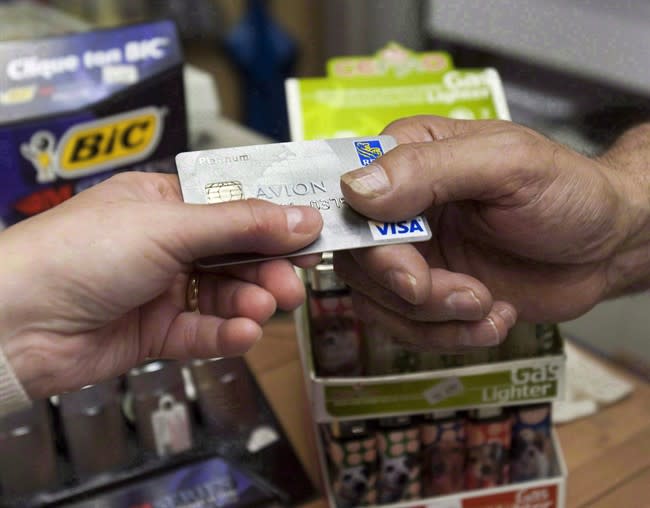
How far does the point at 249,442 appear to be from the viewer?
0.94m

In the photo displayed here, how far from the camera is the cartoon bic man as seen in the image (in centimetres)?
93

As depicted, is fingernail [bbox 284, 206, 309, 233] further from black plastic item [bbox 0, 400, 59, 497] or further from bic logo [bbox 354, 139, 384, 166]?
black plastic item [bbox 0, 400, 59, 497]

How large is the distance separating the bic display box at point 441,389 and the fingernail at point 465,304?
3.8 inches

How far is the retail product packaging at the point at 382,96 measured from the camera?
0.91 m

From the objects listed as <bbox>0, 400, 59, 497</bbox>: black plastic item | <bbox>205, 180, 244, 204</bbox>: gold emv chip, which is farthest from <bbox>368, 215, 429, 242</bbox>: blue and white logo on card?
<bbox>0, 400, 59, 497</bbox>: black plastic item

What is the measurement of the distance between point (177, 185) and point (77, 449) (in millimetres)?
374

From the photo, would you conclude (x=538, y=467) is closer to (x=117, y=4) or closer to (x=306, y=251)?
(x=306, y=251)

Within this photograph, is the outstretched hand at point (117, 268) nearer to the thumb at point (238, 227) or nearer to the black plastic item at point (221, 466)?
the thumb at point (238, 227)

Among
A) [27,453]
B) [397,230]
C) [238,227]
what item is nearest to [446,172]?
[397,230]

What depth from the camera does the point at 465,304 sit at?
0.69 meters

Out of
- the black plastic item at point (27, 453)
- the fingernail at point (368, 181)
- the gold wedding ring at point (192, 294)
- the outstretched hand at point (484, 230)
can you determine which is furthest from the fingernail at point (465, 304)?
the black plastic item at point (27, 453)

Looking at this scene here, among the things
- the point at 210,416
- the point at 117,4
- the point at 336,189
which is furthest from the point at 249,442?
the point at 117,4

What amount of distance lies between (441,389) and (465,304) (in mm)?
138

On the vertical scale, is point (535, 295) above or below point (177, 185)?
below
